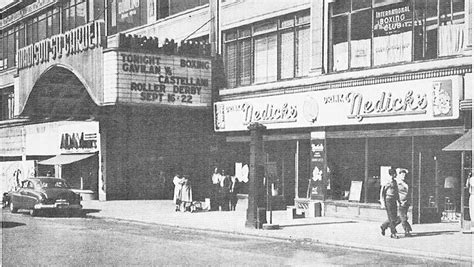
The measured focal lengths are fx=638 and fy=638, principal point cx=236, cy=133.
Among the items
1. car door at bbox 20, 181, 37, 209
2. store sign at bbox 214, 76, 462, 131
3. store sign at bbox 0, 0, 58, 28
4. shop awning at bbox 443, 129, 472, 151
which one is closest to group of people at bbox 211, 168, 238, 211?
store sign at bbox 214, 76, 462, 131

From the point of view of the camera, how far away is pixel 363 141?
21.6m

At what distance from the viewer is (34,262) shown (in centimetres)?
1186

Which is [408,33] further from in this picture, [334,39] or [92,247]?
[92,247]

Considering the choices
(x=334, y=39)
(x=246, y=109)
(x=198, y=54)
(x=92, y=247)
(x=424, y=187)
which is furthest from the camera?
(x=198, y=54)

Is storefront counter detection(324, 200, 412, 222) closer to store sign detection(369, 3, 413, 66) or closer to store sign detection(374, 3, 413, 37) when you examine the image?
store sign detection(369, 3, 413, 66)

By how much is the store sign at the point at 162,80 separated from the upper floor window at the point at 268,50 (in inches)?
51.9

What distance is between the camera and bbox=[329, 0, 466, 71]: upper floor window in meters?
19.2

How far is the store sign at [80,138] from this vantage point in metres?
32.2

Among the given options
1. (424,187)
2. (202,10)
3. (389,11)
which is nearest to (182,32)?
(202,10)

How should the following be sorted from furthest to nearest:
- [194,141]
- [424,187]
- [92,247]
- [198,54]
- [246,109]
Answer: [194,141] < [198,54] < [246,109] < [424,187] < [92,247]

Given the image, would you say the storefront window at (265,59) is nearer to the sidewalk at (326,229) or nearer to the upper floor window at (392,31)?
the upper floor window at (392,31)

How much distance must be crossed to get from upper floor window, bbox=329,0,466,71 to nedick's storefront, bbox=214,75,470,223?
0.94 metres

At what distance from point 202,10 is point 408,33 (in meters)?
12.2

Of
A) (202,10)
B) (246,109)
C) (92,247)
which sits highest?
(202,10)
